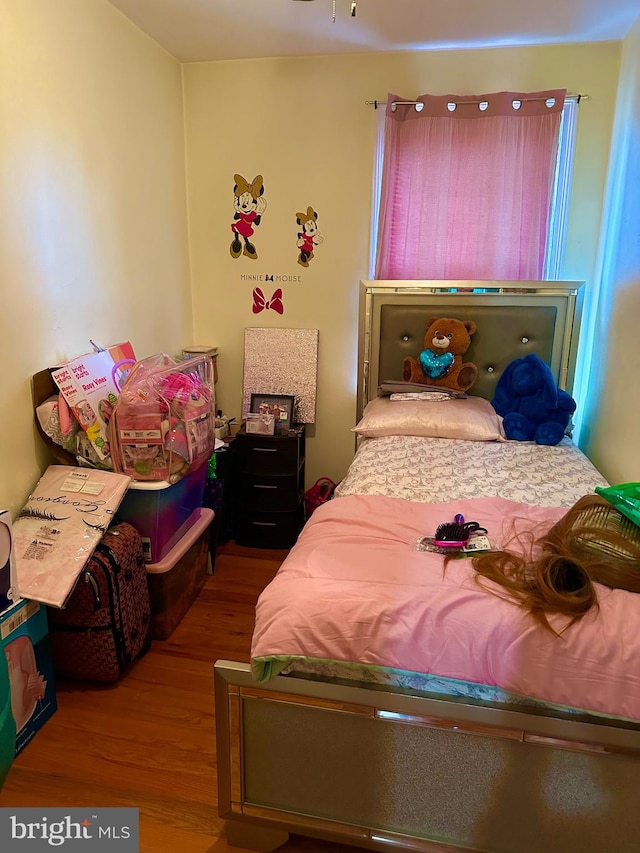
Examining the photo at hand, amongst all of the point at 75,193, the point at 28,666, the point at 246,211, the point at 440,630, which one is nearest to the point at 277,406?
the point at 246,211

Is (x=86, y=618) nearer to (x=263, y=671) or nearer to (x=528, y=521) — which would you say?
(x=263, y=671)

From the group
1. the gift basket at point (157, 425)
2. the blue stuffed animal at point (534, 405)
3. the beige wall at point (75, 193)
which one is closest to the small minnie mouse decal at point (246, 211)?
the beige wall at point (75, 193)

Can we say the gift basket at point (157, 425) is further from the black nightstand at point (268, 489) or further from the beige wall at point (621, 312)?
the beige wall at point (621, 312)

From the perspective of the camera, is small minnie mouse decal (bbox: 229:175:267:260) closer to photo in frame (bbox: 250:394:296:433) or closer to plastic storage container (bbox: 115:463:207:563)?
photo in frame (bbox: 250:394:296:433)

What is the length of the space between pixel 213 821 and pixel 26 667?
73 cm

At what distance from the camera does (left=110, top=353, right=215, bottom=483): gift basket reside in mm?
2100

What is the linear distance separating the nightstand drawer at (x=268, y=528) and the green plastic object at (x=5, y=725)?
1.61 metres

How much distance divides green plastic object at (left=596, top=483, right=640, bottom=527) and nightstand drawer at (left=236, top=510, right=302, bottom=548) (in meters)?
1.82

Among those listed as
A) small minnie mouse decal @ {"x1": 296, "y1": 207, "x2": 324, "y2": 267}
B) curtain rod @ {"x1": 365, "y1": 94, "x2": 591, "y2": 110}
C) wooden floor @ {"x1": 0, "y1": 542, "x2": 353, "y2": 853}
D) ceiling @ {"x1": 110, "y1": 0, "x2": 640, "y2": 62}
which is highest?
ceiling @ {"x1": 110, "y1": 0, "x2": 640, "y2": 62}

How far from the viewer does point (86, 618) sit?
195 centimetres

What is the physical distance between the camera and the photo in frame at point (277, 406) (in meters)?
3.21

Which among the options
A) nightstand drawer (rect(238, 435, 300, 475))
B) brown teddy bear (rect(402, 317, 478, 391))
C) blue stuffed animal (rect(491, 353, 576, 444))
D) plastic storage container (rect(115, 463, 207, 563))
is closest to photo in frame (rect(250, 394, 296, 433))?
nightstand drawer (rect(238, 435, 300, 475))

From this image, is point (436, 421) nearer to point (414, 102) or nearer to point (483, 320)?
point (483, 320)

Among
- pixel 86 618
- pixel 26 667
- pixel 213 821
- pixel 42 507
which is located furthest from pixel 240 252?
pixel 213 821
